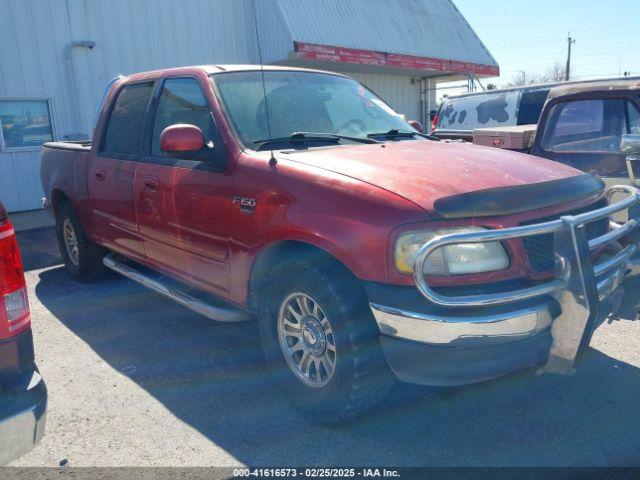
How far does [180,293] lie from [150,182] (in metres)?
0.85

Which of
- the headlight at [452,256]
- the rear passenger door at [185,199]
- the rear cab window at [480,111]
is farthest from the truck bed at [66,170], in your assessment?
the rear cab window at [480,111]

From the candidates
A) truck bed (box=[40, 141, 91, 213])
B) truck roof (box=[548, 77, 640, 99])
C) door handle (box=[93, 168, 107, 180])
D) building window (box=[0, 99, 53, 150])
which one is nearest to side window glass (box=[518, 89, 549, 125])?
truck roof (box=[548, 77, 640, 99])

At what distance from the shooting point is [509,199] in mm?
2656

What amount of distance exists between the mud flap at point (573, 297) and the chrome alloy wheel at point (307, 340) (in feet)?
3.56

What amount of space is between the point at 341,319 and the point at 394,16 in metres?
15.7

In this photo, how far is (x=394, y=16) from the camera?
16.6m

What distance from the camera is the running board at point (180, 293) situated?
356cm

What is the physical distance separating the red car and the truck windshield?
1.62m

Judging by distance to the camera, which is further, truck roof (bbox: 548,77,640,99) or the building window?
the building window

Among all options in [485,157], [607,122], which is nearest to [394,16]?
[607,122]

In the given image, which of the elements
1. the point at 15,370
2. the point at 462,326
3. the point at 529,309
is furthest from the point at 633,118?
the point at 15,370

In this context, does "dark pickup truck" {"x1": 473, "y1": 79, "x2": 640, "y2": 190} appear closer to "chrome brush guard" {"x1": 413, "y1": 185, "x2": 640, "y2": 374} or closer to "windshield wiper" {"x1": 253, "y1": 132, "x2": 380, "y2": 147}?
"windshield wiper" {"x1": 253, "y1": 132, "x2": 380, "y2": 147}

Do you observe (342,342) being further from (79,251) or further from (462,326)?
(79,251)

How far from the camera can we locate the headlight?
251 centimetres
